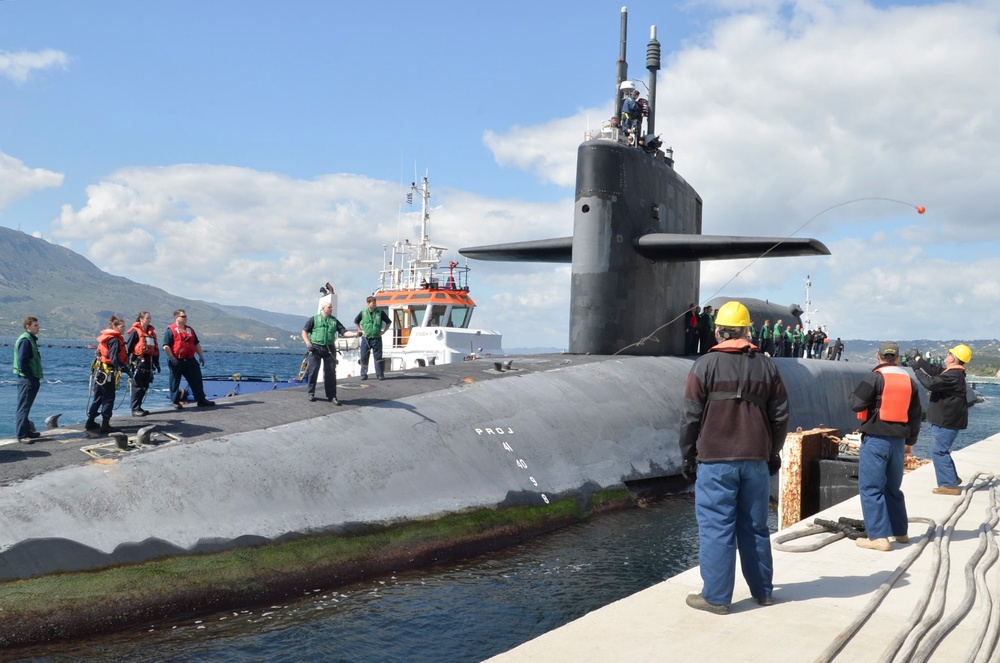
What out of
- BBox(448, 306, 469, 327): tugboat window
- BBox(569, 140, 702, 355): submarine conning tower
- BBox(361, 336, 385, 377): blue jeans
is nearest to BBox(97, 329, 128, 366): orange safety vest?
BBox(361, 336, 385, 377): blue jeans

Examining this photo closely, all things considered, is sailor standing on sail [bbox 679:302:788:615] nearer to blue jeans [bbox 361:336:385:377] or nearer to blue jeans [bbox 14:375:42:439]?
blue jeans [bbox 14:375:42:439]

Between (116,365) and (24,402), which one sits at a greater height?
(116,365)

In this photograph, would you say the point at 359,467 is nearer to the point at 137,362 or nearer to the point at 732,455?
the point at 137,362

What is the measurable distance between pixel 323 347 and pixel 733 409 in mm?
6318

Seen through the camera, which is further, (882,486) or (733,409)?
(882,486)

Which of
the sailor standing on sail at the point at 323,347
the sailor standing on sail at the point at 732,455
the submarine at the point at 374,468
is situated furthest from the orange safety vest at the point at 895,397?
the sailor standing on sail at the point at 323,347

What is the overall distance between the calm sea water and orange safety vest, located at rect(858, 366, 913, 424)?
10.5 feet

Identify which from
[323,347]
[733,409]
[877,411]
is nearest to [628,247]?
[323,347]

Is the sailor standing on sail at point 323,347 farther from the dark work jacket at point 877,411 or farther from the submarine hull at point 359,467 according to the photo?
the dark work jacket at point 877,411

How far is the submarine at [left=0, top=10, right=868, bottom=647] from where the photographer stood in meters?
6.25

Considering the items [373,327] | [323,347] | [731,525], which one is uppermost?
[373,327]

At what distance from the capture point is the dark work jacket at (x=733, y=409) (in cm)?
467

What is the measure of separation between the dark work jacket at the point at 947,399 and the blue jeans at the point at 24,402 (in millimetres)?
9604

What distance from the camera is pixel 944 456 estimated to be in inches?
352
